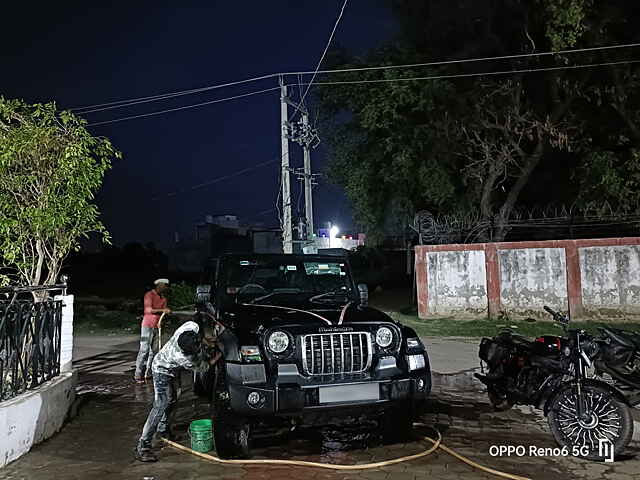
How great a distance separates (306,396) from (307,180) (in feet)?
48.1

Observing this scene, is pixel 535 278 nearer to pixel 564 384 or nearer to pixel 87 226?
pixel 564 384

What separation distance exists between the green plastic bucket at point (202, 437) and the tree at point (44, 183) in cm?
311

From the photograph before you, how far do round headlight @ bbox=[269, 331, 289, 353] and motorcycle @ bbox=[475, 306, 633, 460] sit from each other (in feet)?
8.35

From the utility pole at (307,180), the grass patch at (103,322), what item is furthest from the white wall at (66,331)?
the utility pole at (307,180)

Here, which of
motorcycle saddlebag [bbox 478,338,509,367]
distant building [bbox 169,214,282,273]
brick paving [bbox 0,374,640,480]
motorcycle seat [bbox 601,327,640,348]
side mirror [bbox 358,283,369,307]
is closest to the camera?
brick paving [bbox 0,374,640,480]

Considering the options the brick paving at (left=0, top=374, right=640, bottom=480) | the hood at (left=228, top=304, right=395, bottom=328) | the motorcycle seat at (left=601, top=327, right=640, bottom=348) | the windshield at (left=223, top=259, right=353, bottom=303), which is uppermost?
the windshield at (left=223, top=259, right=353, bottom=303)

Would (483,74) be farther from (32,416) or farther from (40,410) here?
(32,416)

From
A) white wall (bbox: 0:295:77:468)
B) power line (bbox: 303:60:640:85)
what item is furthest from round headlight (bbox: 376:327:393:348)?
power line (bbox: 303:60:640:85)

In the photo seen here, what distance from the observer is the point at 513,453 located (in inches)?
219

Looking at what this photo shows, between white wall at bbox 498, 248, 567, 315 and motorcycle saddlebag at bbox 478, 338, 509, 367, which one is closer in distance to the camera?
motorcycle saddlebag at bbox 478, 338, 509, 367

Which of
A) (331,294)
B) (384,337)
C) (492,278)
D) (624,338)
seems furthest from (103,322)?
(624,338)

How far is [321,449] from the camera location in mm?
5773

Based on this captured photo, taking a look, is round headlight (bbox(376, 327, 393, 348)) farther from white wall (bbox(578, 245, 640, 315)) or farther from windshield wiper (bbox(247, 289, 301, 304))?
white wall (bbox(578, 245, 640, 315))

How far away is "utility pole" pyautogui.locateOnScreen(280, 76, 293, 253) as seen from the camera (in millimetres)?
17875
